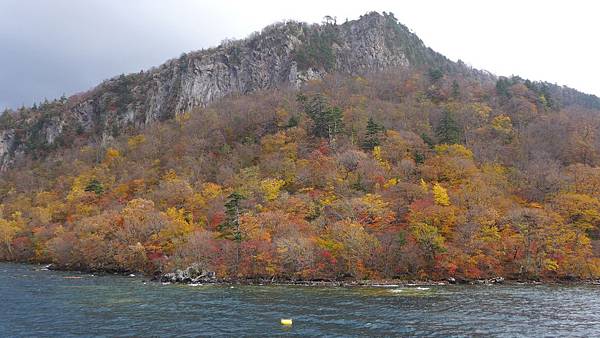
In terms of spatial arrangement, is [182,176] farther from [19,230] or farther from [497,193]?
[497,193]

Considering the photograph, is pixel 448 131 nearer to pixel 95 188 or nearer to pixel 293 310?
pixel 293 310

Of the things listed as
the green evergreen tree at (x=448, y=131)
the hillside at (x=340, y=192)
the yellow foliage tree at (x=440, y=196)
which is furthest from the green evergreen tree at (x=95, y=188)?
the green evergreen tree at (x=448, y=131)

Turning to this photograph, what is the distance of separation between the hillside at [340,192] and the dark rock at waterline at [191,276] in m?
1.52

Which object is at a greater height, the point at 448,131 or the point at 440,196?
the point at 448,131

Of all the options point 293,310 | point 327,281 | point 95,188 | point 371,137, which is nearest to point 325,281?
point 327,281

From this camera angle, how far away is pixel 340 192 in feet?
329

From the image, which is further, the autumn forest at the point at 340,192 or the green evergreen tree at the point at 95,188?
the green evergreen tree at the point at 95,188

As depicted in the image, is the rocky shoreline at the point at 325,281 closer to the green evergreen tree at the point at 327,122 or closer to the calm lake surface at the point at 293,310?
the calm lake surface at the point at 293,310

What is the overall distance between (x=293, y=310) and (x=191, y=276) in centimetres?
3112

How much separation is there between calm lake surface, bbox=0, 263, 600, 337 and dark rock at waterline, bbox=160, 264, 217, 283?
5568 mm

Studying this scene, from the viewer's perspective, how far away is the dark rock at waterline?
236 feet

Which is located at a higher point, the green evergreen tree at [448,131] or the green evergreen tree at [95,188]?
the green evergreen tree at [448,131]

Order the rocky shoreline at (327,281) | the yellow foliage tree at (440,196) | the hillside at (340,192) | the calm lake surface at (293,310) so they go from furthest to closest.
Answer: the yellow foliage tree at (440,196), the hillside at (340,192), the rocky shoreline at (327,281), the calm lake surface at (293,310)

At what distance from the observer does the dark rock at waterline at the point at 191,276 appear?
7188 cm
